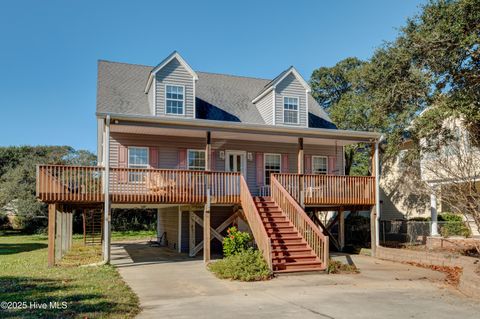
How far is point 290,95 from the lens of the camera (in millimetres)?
19828

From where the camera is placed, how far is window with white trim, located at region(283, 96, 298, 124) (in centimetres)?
1977

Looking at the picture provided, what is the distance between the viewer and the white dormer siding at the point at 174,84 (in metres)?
17.9

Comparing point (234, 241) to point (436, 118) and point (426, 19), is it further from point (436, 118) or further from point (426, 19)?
point (426, 19)

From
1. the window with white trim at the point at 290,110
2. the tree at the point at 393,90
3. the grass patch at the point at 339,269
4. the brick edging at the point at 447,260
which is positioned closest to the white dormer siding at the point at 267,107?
the window with white trim at the point at 290,110

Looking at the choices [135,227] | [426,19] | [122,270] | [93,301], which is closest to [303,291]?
[93,301]

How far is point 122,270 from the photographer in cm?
1345

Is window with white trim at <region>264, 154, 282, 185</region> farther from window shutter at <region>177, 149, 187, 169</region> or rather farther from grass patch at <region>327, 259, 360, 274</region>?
grass patch at <region>327, 259, 360, 274</region>

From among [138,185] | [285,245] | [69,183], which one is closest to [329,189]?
[285,245]

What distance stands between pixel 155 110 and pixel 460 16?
11.6m

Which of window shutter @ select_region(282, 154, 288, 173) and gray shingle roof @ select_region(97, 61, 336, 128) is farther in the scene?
window shutter @ select_region(282, 154, 288, 173)

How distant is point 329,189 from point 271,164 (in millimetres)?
4051

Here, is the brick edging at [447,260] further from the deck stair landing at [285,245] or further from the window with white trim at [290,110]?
the window with white trim at [290,110]

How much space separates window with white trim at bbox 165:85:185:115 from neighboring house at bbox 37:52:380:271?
4cm

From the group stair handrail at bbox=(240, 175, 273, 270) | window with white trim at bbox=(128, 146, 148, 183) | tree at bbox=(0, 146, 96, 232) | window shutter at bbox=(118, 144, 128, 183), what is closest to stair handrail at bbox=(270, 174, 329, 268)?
stair handrail at bbox=(240, 175, 273, 270)
